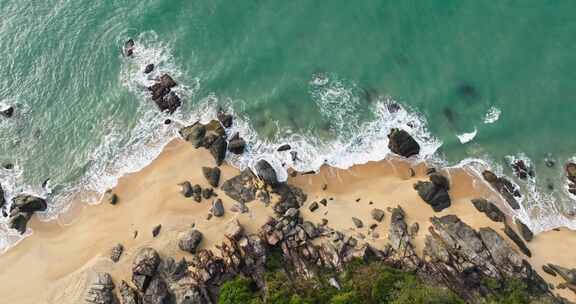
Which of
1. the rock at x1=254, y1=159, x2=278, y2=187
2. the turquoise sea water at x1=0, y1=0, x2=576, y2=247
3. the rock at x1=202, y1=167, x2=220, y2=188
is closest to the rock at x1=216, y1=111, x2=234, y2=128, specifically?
the turquoise sea water at x1=0, y1=0, x2=576, y2=247

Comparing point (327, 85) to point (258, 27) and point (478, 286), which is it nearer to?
point (258, 27)

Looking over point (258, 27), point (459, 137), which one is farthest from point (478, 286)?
point (258, 27)

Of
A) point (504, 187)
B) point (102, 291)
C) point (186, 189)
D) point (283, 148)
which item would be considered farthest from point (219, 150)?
point (504, 187)

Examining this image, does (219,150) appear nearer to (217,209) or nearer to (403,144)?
(217,209)

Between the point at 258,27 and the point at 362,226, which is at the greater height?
the point at 258,27

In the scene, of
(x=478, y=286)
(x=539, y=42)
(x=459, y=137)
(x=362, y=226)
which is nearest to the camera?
(x=478, y=286)

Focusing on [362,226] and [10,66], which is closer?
[362,226]

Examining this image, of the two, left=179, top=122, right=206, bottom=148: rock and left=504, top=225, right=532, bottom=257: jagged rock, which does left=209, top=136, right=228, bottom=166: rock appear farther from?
left=504, top=225, right=532, bottom=257: jagged rock
